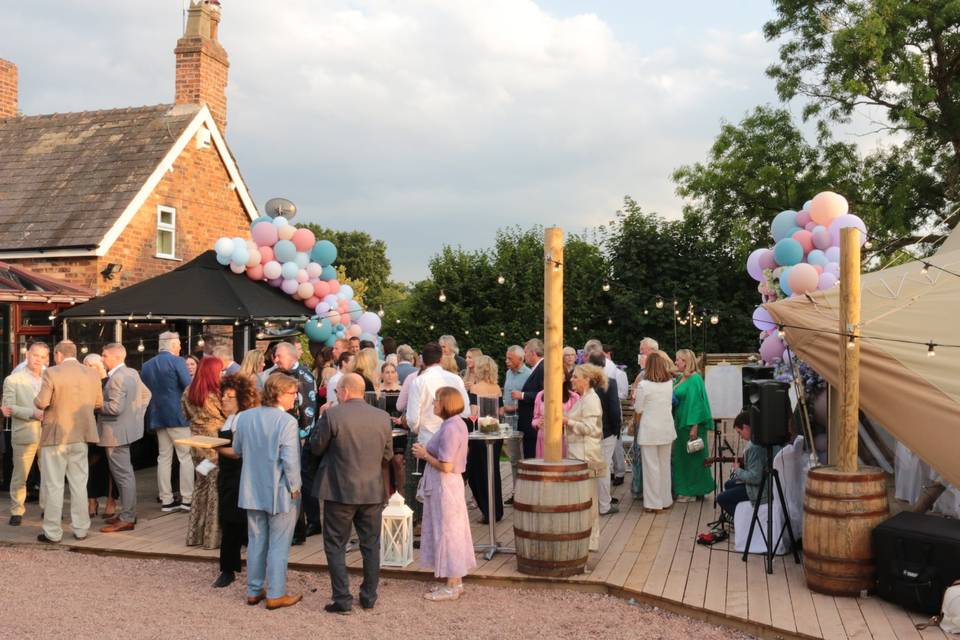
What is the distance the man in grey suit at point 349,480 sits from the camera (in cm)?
566

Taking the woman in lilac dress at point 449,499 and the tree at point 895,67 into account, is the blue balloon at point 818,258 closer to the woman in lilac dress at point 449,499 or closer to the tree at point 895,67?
the woman in lilac dress at point 449,499

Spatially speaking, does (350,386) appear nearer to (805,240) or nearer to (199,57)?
(805,240)

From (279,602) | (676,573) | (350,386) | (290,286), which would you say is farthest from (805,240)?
(290,286)

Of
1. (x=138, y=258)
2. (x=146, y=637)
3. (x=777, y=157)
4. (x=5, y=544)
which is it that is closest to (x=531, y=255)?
(x=777, y=157)

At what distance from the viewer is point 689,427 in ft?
29.8

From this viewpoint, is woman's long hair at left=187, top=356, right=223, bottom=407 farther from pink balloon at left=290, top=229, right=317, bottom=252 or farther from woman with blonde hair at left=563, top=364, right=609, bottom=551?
pink balloon at left=290, top=229, right=317, bottom=252

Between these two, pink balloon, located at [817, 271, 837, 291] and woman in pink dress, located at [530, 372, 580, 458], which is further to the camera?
pink balloon, located at [817, 271, 837, 291]

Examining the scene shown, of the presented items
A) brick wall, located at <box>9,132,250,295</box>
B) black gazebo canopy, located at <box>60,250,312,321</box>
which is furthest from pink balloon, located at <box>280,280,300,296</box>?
brick wall, located at <box>9,132,250,295</box>

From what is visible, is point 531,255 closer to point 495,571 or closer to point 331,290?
point 331,290

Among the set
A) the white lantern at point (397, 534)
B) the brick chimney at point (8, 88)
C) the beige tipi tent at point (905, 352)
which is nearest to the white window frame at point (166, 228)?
the brick chimney at point (8, 88)

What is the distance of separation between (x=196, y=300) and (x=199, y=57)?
623 centimetres

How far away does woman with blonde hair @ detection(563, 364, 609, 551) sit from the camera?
23.9 feet

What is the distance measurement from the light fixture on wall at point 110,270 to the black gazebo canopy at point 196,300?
1037mm

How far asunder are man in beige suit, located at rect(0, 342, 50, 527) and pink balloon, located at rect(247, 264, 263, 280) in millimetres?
4098
